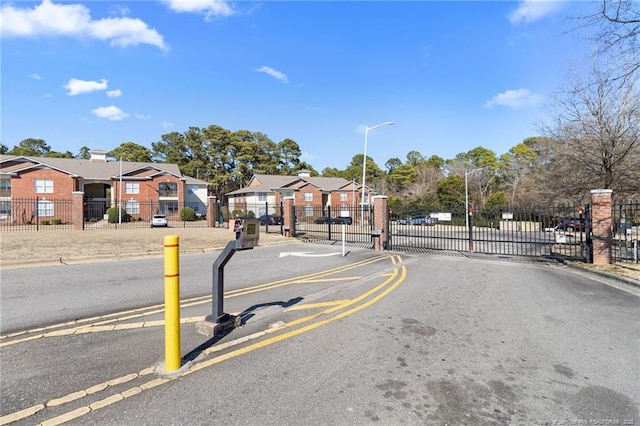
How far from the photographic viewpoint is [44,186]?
3856 cm

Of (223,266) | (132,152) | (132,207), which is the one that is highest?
(132,152)

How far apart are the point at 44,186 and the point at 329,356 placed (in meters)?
46.1

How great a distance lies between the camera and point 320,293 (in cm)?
723

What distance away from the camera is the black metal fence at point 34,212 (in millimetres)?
34688

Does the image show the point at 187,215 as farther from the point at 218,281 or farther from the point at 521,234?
the point at 218,281

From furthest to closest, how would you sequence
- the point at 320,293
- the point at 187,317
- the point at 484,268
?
the point at 484,268 < the point at 320,293 < the point at 187,317

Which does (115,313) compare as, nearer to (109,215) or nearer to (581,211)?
(581,211)

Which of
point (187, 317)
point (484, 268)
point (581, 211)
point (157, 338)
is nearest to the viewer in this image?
point (157, 338)

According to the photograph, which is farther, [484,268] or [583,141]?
[583,141]

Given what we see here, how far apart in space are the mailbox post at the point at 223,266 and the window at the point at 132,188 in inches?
1778

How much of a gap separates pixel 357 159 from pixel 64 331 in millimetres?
97200

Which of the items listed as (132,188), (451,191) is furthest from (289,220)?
(451,191)

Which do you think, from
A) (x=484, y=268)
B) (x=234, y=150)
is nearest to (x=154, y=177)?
(x=234, y=150)

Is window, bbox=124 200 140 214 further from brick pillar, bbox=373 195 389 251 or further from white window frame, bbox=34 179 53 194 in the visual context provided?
brick pillar, bbox=373 195 389 251
